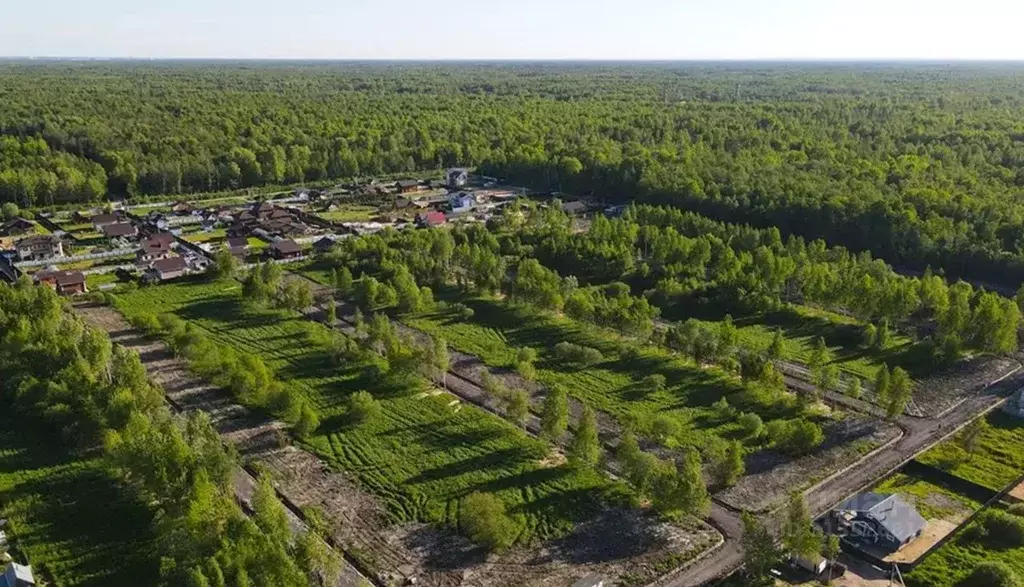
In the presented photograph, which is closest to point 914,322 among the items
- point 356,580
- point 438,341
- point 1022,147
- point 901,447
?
point 901,447

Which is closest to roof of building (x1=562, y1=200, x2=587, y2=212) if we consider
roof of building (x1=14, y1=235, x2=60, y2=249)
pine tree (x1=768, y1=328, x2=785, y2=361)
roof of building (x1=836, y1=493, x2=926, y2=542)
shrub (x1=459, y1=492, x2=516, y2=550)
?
pine tree (x1=768, y1=328, x2=785, y2=361)

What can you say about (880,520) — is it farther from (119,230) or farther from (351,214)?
(119,230)

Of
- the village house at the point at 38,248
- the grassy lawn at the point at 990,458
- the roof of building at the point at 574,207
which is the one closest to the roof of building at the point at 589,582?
the grassy lawn at the point at 990,458

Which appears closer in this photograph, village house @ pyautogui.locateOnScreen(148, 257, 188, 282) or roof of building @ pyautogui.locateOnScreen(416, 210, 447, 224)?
village house @ pyautogui.locateOnScreen(148, 257, 188, 282)

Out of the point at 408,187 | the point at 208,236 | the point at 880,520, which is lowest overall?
the point at 880,520

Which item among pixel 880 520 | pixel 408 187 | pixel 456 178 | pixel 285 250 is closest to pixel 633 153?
pixel 456 178

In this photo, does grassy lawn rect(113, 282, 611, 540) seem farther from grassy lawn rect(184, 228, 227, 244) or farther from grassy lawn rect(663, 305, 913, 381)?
grassy lawn rect(184, 228, 227, 244)

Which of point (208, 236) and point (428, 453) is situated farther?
point (208, 236)

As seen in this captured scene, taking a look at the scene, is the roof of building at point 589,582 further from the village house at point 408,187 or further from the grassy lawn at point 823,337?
the village house at point 408,187
